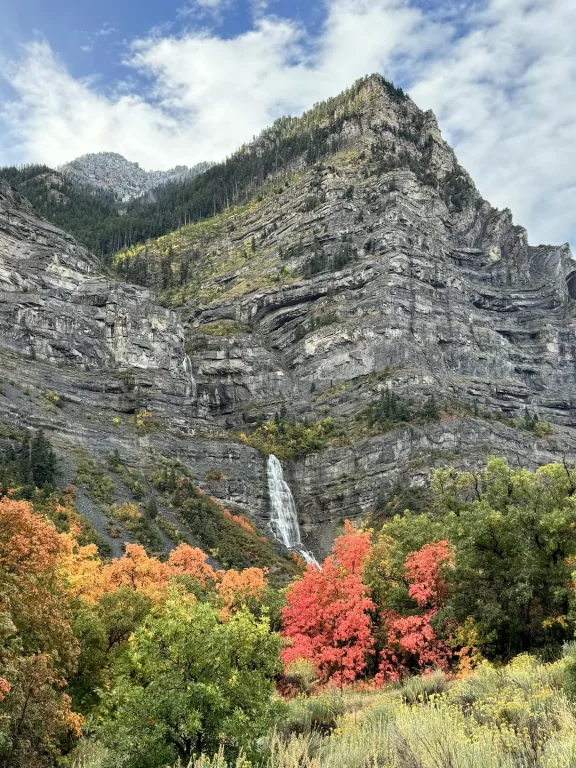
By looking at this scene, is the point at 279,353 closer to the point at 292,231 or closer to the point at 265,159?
the point at 292,231

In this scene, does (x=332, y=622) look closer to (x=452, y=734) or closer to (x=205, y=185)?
(x=452, y=734)

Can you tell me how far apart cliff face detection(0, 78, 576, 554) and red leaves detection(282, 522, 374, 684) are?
4742 cm

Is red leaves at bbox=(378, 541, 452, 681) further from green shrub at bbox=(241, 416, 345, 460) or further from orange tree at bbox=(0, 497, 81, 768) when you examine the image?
green shrub at bbox=(241, 416, 345, 460)

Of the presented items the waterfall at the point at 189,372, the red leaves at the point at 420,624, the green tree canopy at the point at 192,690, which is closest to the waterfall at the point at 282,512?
the waterfall at the point at 189,372

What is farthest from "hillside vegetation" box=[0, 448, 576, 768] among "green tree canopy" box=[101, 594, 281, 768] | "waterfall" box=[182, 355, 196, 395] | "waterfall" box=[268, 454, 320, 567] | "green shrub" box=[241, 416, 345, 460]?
"waterfall" box=[182, 355, 196, 395]

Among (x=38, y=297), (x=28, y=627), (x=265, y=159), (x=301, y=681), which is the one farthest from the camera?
(x=265, y=159)

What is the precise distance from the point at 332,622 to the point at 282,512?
55800 millimetres

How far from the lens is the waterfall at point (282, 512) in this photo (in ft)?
257

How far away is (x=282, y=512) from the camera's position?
8325cm

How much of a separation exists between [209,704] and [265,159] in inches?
7051

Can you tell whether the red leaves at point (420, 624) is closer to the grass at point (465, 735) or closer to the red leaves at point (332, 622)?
the red leaves at point (332, 622)

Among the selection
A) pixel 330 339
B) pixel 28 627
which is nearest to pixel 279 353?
pixel 330 339

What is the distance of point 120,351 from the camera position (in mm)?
A: 97500

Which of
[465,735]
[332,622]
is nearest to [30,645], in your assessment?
[465,735]
